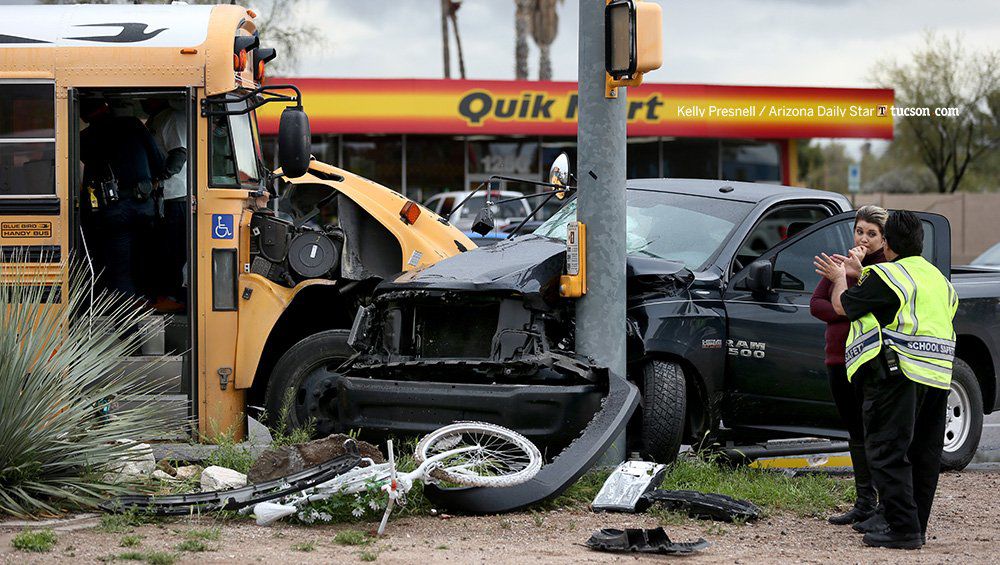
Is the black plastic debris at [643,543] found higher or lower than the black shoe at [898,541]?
higher

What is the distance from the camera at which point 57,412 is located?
6402mm

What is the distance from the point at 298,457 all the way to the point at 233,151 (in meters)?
2.79

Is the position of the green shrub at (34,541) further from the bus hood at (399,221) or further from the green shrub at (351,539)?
the bus hood at (399,221)

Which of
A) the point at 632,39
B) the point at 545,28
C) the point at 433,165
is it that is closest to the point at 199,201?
the point at 632,39

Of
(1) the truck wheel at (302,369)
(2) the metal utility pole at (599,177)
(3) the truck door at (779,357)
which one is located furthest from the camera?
(1) the truck wheel at (302,369)

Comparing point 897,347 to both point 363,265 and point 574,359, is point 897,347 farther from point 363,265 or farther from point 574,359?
point 363,265

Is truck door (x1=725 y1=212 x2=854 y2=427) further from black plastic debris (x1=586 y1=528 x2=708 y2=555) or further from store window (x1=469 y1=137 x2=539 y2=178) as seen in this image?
store window (x1=469 y1=137 x2=539 y2=178)

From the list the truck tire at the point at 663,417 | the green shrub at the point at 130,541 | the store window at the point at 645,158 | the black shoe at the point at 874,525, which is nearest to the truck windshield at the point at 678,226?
the truck tire at the point at 663,417

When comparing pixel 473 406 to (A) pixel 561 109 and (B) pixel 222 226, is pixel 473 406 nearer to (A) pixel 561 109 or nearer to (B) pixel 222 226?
(B) pixel 222 226

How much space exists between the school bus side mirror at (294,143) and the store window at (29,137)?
160 centimetres

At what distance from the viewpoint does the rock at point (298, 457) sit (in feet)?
21.9

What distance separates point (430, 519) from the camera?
6406mm

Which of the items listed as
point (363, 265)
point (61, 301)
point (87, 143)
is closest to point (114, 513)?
point (61, 301)

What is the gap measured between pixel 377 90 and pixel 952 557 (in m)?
26.8
